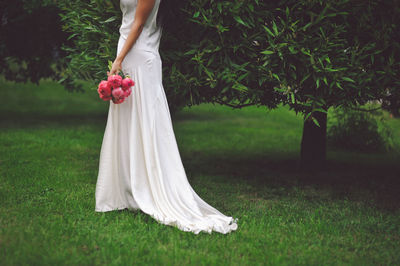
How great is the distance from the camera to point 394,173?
7.50 metres

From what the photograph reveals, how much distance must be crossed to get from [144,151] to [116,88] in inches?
29.0

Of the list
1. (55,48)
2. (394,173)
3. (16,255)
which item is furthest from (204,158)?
(55,48)

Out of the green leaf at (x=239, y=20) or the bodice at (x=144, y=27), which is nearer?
the bodice at (x=144, y=27)

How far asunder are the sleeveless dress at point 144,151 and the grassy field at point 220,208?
238 mm

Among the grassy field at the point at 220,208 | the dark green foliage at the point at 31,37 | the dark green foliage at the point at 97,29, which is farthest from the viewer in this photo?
the dark green foliage at the point at 31,37

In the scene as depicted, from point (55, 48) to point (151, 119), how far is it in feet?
29.5

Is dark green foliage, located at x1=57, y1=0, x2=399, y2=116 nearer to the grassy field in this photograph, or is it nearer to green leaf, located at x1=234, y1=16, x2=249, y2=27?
green leaf, located at x1=234, y1=16, x2=249, y2=27

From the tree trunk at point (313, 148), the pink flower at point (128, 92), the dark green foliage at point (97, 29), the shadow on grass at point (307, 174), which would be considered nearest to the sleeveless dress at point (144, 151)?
the pink flower at point (128, 92)

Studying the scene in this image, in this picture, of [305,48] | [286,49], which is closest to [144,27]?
[286,49]

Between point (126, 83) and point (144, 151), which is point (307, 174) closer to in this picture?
point (144, 151)

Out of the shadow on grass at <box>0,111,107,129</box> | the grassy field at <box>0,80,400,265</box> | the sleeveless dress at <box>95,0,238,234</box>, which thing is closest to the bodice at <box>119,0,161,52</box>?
the sleeveless dress at <box>95,0,238,234</box>

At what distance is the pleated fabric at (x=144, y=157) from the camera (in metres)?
4.44

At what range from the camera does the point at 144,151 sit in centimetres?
447

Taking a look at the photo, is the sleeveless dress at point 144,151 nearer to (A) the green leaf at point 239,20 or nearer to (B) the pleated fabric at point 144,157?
(B) the pleated fabric at point 144,157
